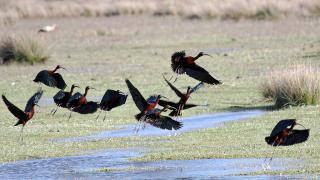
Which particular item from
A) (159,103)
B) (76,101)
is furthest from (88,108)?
(159,103)

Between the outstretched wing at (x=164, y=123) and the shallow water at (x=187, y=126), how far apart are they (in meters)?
4.01

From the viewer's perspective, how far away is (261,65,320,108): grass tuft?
19.7 metres

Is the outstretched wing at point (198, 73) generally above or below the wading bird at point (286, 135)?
above

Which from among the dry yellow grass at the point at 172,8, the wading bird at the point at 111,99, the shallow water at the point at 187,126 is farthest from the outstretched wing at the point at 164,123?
the dry yellow grass at the point at 172,8

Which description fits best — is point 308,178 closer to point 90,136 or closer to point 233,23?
point 90,136

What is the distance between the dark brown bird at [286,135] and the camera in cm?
1190

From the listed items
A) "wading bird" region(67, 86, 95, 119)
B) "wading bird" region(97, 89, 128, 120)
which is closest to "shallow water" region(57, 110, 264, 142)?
"wading bird" region(67, 86, 95, 119)

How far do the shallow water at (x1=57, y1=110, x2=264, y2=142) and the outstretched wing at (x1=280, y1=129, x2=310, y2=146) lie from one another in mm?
4613

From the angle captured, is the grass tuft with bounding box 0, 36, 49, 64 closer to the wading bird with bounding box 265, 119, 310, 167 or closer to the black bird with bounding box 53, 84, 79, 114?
the black bird with bounding box 53, 84, 79, 114

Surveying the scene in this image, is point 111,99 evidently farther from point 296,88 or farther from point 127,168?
point 296,88

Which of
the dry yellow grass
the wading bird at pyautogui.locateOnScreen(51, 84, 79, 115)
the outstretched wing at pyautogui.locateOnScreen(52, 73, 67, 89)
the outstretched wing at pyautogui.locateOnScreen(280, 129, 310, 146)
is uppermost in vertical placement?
the outstretched wing at pyautogui.locateOnScreen(52, 73, 67, 89)

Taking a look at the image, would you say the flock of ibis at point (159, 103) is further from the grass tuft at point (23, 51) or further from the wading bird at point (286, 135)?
the grass tuft at point (23, 51)

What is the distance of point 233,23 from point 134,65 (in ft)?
57.7

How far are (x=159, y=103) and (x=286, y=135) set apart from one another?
177cm
